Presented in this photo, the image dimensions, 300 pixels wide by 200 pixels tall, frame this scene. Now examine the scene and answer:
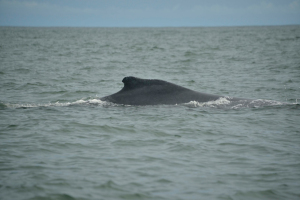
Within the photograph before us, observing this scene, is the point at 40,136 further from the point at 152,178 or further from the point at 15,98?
the point at 15,98

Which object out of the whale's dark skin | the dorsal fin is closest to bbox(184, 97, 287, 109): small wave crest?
the whale's dark skin

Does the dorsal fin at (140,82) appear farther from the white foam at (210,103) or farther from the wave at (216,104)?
the white foam at (210,103)

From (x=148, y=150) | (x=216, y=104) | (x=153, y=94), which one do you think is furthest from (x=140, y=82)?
(x=148, y=150)

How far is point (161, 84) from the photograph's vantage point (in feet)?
40.0

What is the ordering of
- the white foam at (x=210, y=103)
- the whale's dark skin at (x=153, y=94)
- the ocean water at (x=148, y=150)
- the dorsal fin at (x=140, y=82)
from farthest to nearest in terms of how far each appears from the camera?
the white foam at (x=210, y=103) < the whale's dark skin at (x=153, y=94) < the dorsal fin at (x=140, y=82) < the ocean water at (x=148, y=150)

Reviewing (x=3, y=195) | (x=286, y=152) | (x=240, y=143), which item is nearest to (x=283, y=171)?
(x=286, y=152)

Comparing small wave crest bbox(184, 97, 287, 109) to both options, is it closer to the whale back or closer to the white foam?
the white foam

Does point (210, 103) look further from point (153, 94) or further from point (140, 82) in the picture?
point (140, 82)

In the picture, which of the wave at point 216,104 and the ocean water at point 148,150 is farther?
the wave at point 216,104

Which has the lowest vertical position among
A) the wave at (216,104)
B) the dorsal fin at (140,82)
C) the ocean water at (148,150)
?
the ocean water at (148,150)

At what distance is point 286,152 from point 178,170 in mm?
2526

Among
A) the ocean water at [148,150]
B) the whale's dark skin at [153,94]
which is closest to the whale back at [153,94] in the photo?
the whale's dark skin at [153,94]

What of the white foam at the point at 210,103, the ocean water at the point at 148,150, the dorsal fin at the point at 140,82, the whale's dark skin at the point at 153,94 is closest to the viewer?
the ocean water at the point at 148,150

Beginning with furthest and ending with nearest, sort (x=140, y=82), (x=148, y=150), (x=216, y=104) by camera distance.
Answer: (x=216, y=104), (x=140, y=82), (x=148, y=150)
